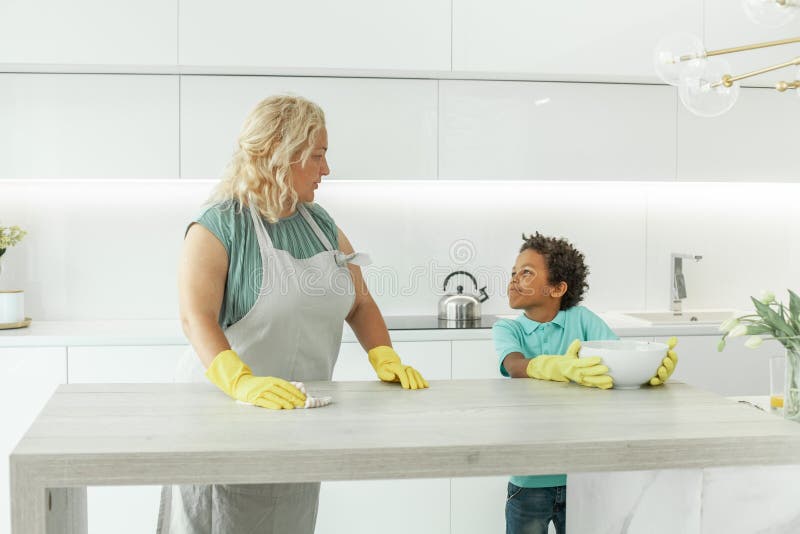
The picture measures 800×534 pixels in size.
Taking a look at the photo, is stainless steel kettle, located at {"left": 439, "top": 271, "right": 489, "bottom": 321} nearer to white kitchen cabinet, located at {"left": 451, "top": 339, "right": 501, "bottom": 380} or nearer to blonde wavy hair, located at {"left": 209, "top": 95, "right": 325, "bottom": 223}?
white kitchen cabinet, located at {"left": 451, "top": 339, "right": 501, "bottom": 380}

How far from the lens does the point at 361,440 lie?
4.32ft

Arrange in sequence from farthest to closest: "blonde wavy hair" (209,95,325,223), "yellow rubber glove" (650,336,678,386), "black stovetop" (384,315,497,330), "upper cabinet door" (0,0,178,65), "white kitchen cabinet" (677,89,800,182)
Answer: "white kitchen cabinet" (677,89,800,182) < "black stovetop" (384,315,497,330) < "upper cabinet door" (0,0,178,65) < "blonde wavy hair" (209,95,325,223) < "yellow rubber glove" (650,336,678,386)

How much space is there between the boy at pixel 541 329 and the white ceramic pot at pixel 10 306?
1886mm

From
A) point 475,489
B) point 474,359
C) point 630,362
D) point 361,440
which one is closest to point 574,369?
point 630,362

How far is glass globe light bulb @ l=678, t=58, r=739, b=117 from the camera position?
1.73 m

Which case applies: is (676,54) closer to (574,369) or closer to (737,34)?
(574,369)

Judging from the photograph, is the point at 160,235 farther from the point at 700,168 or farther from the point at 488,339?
the point at 700,168

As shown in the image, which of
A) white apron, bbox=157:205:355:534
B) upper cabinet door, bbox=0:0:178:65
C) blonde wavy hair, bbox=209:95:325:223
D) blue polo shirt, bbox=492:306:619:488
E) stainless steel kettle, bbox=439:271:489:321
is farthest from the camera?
stainless steel kettle, bbox=439:271:489:321

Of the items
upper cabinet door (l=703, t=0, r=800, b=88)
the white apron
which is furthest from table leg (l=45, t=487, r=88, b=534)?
upper cabinet door (l=703, t=0, r=800, b=88)

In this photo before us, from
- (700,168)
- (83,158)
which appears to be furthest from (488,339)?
(83,158)

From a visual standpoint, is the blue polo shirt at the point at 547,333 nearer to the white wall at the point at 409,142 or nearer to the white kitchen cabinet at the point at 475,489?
the white kitchen cabinet at the point at 475,489

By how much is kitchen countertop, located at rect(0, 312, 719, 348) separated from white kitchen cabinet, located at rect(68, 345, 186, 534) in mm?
34

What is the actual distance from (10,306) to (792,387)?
2632mm

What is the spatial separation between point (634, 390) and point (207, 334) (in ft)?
2.91
